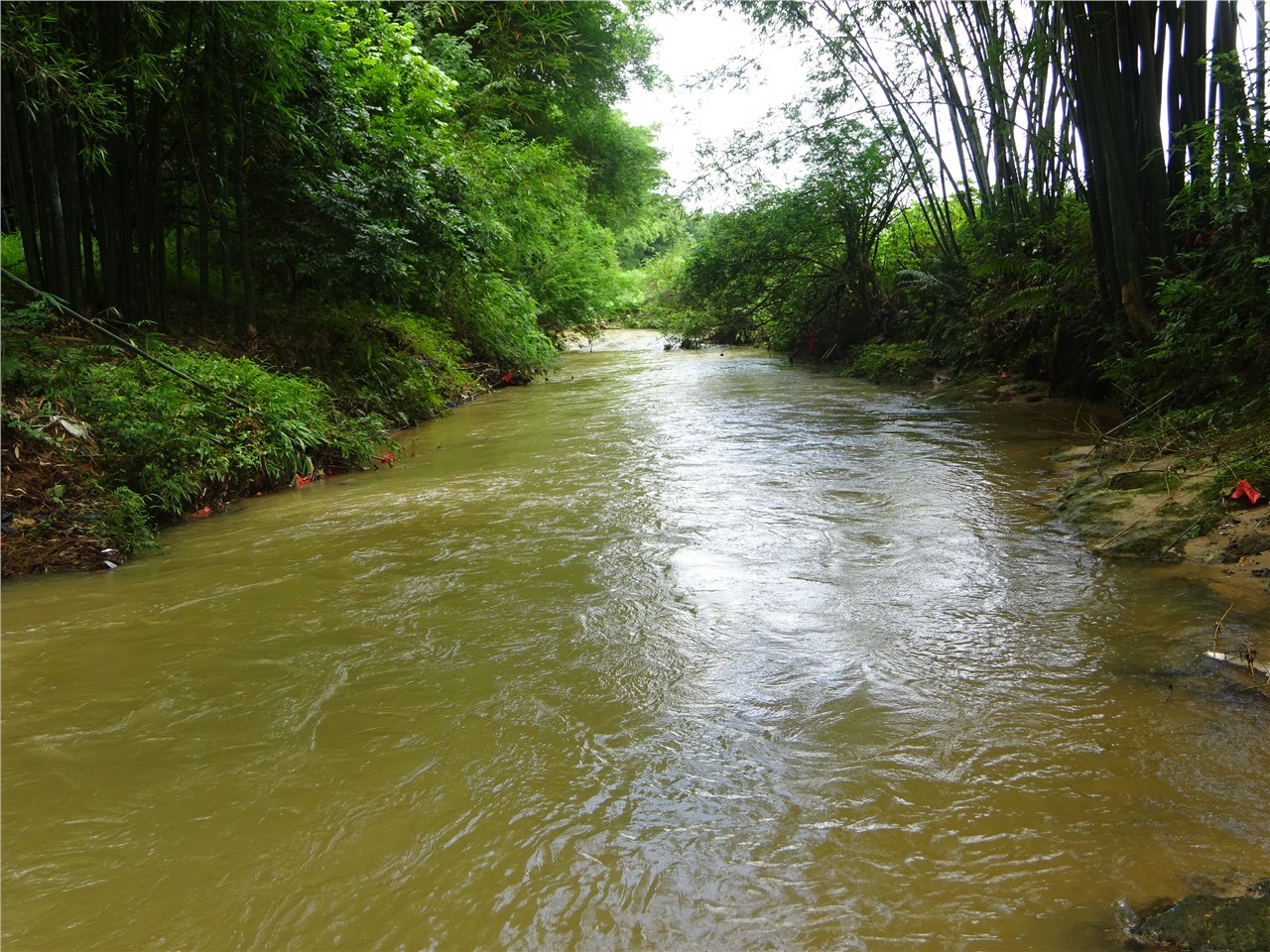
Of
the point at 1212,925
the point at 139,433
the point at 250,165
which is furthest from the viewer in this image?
the point at 250,165

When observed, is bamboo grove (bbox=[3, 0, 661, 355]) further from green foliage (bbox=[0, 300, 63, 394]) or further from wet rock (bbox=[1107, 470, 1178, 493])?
wet rock (bbox=[1107, 470, 1178, 493])

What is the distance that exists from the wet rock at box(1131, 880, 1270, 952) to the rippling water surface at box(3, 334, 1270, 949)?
81mm

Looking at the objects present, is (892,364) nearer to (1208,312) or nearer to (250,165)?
(1208,312)

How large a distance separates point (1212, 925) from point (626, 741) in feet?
4.86

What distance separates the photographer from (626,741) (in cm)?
255

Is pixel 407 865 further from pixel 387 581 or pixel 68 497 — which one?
pixel 68 497

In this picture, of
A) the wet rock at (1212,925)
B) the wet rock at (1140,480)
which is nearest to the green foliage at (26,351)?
the wet rock at (1212,925)

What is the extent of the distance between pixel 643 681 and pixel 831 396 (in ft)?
27.5

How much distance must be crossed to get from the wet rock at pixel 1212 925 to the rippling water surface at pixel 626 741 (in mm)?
81

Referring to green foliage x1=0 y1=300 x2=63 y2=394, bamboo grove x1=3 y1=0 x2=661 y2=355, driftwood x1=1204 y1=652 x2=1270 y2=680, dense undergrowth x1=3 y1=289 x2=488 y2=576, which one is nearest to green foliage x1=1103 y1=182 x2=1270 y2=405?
driftwood x1=1204 y1=652 x2=1270 y2=680

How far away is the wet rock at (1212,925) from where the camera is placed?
62.1 inches

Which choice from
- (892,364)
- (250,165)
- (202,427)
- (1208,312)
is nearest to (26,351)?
(202,427)

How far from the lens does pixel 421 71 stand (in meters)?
10.4

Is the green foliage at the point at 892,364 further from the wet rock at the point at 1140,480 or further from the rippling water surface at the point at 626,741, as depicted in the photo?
the rippling water surface at the point at 626,741
